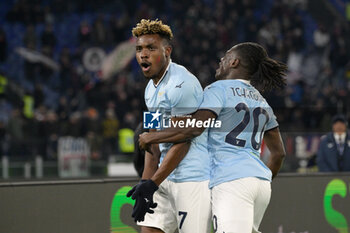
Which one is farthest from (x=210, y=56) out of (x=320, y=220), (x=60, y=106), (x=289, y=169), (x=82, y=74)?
(x=320, y=220)

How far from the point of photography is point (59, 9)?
748 inches

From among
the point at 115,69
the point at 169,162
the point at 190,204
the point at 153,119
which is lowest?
the point at 190,204

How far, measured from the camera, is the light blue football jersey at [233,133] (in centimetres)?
375

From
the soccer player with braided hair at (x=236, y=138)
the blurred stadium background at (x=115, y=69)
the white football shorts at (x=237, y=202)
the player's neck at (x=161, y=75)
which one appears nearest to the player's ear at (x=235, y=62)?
the soccer player with braided hair at (x=236, y=138)

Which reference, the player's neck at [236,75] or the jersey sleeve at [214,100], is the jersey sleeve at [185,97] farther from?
the player's neck at [236,75]

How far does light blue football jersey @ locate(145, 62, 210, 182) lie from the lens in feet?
12.7

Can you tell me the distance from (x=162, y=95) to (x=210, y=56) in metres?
14.4

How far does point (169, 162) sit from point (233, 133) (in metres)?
0.41

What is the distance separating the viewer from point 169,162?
12.6ft

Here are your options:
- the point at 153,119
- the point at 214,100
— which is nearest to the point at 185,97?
the point at 214,100

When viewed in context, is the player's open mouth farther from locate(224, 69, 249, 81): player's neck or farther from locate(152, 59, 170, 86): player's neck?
locate(224, 69, 249, 81): player's neck

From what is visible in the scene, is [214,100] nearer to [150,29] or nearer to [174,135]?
[174,135]

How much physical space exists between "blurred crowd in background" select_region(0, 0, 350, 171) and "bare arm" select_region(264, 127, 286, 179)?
30.3ft

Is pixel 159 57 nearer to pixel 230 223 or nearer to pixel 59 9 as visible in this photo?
pixel 230 223
